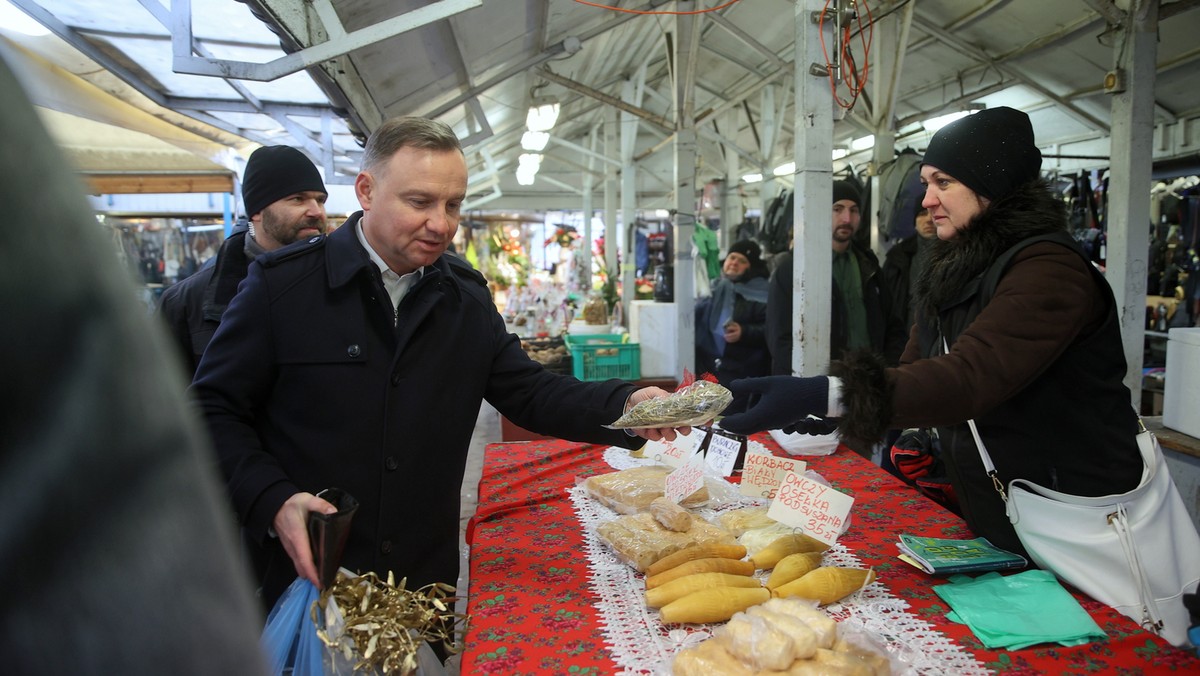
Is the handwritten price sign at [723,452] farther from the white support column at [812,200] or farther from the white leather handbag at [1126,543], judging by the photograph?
the white support column at [812,200]

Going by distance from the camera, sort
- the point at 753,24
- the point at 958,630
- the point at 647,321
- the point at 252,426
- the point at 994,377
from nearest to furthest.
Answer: the point at 958,630
the point at 994,377
the point at 252,426
the point at 647,321
the point at 753,24

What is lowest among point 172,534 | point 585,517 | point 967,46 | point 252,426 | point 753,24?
point 585,517

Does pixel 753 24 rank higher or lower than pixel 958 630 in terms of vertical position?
higher

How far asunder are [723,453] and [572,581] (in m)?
1.04

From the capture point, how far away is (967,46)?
29.9ft

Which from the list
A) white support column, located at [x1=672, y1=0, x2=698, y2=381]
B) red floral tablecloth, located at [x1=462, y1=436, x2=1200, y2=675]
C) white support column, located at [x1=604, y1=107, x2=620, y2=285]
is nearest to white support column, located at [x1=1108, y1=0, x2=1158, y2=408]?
red floral tablecloth, located at [x1=462, y1=436, x2=1200, y2=675]

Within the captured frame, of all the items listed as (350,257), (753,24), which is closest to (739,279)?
(350,257)

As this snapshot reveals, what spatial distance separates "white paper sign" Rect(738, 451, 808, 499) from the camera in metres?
2.29

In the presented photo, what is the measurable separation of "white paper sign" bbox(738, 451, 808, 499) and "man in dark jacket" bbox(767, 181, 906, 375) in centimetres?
205

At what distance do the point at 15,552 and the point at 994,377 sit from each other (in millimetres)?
1716

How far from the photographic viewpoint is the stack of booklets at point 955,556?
1.66 metres

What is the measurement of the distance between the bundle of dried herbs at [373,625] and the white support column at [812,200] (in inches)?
104

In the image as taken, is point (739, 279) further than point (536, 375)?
Yes

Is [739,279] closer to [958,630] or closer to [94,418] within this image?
[958,630]
